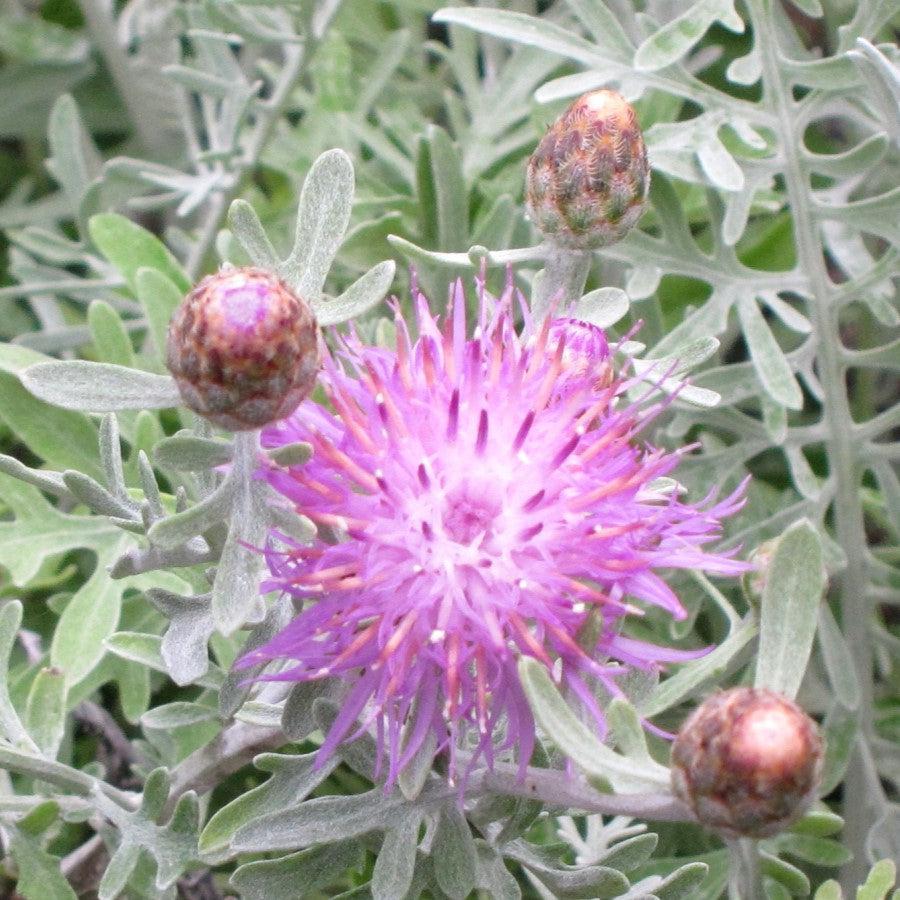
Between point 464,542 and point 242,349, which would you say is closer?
point 242,349

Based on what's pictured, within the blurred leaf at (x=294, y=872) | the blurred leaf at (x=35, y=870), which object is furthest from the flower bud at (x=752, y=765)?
the blurred leaf at (x=35, y=870)

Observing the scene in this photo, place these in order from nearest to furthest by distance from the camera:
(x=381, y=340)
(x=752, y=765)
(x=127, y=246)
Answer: (x=752, y=765) < (x=381, y=340) < (x=127, y=246)

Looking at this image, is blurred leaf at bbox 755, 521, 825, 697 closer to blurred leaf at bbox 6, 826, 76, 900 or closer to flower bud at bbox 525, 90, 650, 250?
flower bud at bbox 525, 90, 650, 250

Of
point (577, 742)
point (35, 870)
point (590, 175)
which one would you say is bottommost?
point (35, 870)

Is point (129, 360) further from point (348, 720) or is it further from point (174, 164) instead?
point (174, 164)

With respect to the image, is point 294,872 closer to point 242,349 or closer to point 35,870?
point 35,870

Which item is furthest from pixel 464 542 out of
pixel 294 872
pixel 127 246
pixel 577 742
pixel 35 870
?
pixel 127 246

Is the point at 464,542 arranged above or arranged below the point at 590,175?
below
